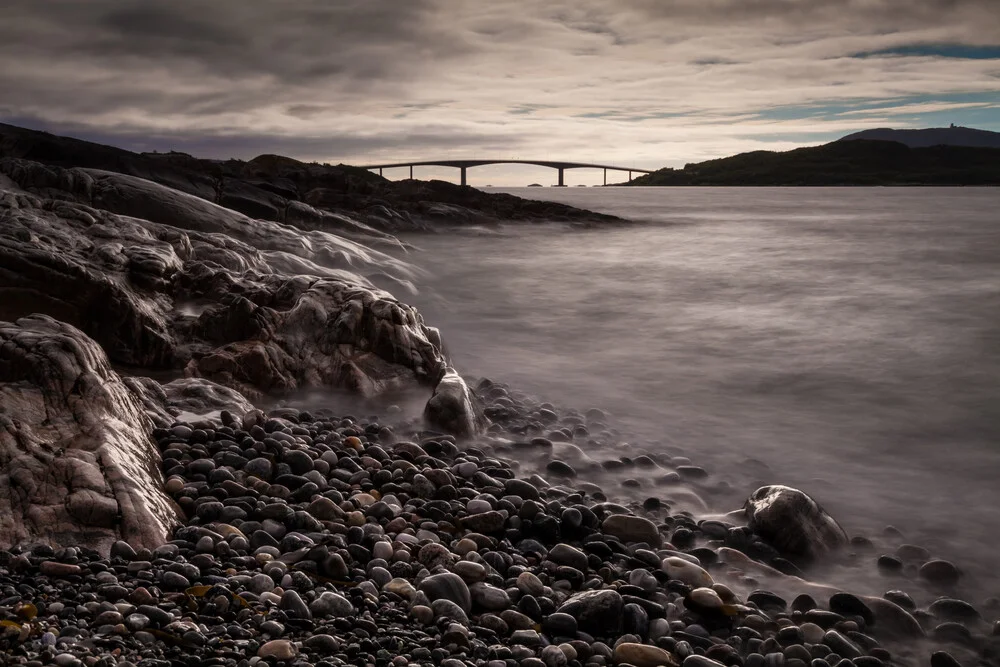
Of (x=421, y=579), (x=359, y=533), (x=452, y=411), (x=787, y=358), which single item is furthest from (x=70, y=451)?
(x=787, y=358)

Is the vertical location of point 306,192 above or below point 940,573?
above

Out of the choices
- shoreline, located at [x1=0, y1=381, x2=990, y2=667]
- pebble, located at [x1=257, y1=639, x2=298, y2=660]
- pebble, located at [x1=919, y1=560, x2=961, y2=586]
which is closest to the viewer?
pebble, located at [x1=257, y1=639, x2=298, y2=660]

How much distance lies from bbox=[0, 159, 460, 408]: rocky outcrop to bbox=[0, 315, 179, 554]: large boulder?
83.8 inches

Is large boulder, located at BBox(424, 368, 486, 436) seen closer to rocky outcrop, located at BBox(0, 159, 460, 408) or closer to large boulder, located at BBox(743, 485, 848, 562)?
rocky outcrop, located at BBox(0, 159, 460, 408)

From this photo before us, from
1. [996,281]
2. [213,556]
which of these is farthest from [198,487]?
[996,281]

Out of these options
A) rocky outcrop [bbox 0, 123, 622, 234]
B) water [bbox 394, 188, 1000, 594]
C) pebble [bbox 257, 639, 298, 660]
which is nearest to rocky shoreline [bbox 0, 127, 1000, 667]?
pebble [bbox 257, 639, 298, 660]

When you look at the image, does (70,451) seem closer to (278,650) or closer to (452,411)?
(278,650)

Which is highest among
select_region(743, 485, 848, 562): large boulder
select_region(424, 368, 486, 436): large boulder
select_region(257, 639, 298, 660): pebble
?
select_region(424, 368, 486, 436): large boulder

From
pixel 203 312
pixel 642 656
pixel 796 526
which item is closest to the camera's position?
pixel 642 656

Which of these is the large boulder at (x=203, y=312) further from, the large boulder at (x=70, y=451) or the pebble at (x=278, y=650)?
the pebble at (x=278, y=650)

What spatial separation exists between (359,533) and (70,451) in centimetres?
143

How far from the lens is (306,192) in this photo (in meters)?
29.7

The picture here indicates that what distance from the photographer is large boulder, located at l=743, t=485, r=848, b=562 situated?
416cm

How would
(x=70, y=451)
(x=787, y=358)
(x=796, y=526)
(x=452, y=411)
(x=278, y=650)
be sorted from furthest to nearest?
(x=787, y=358), (x=452, y=411), (x=796, y=526), (x=70, y=451), (x=278, y=650)
